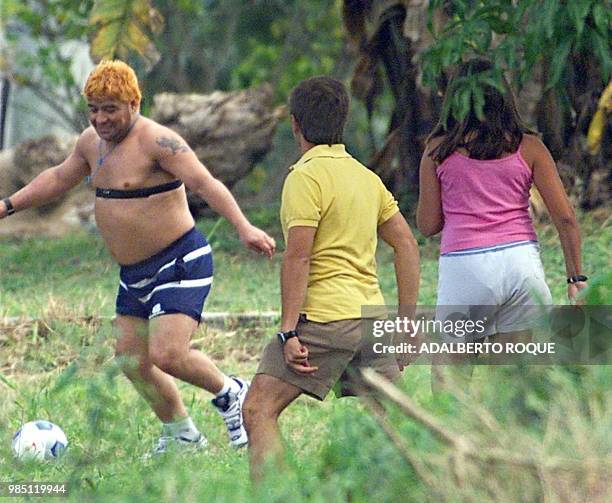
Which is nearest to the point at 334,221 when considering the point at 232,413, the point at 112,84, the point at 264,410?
the point at 264,410

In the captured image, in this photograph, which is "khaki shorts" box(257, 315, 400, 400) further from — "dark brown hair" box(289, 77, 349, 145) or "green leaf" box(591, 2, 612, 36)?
"green leaf" box(591, 2, 612, 36)

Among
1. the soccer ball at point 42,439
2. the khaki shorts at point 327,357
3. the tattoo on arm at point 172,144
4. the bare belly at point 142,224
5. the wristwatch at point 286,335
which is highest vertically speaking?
the tattoo on arm at point 172,144

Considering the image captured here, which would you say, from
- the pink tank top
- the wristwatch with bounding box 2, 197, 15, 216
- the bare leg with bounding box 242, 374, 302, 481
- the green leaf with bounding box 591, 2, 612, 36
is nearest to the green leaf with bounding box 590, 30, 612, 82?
the green leaf with bounding box 591, 2, 612, 36

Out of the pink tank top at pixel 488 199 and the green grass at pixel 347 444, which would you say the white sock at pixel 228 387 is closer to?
the green grass at pixel 347 444

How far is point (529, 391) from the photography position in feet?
12.2

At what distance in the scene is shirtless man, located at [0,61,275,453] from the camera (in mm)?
6426

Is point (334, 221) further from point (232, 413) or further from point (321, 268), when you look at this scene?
point (232, 413)

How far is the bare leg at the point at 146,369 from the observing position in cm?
657

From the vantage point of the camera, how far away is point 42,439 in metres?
5.77

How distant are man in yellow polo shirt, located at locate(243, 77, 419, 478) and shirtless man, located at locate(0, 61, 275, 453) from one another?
1.10m

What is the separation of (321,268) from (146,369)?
5.21 feet

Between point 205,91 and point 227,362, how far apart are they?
14.6 metres

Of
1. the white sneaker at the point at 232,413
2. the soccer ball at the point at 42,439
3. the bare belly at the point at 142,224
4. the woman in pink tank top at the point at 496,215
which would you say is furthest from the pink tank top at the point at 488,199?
the soccer ball at the point at 42,439

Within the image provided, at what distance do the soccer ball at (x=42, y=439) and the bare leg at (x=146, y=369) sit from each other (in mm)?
625
